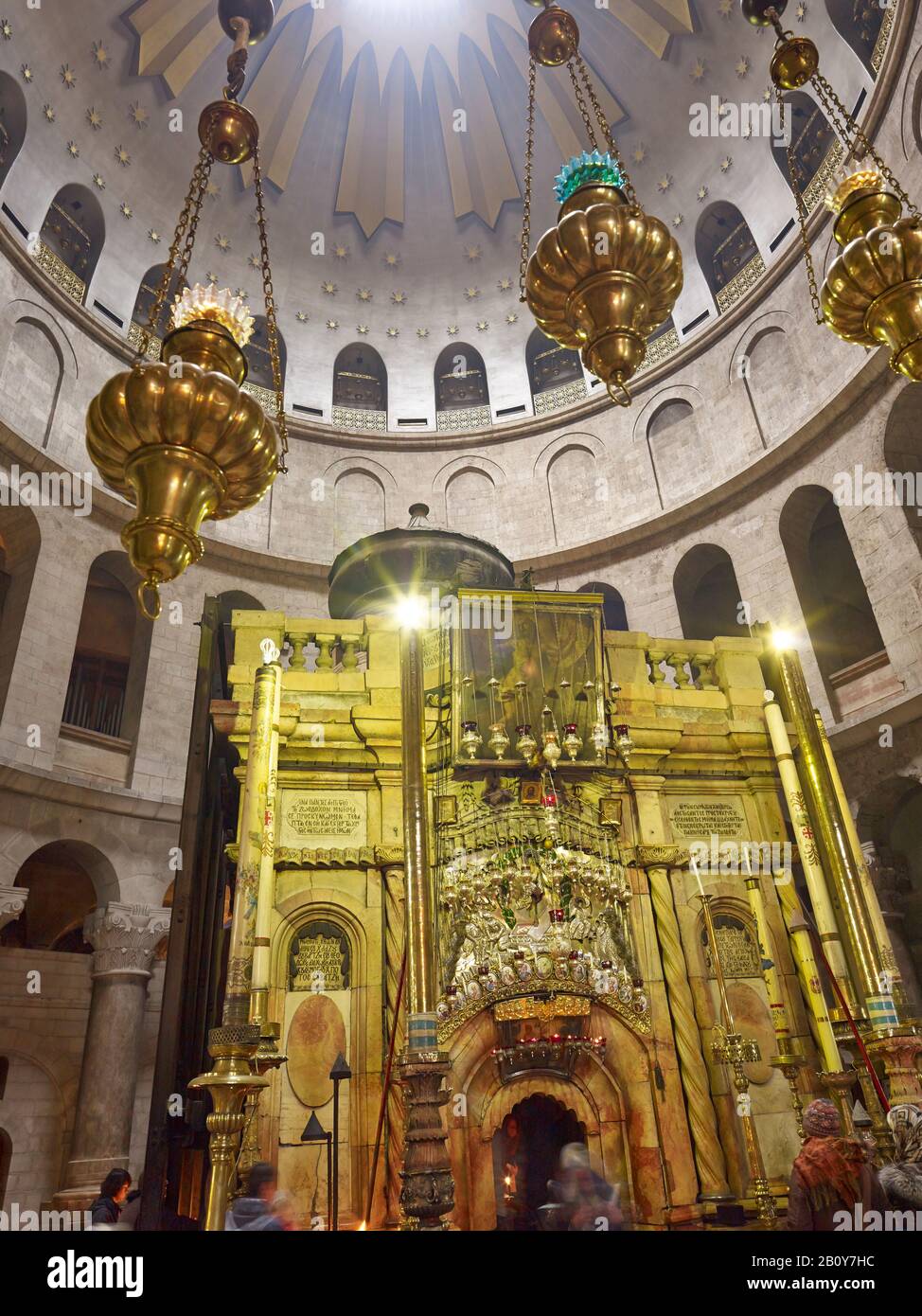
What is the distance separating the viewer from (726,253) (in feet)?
62.3

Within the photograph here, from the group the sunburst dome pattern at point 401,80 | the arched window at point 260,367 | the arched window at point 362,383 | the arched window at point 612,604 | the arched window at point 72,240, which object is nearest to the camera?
the arched window at point 72,240

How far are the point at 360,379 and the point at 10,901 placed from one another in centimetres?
1544

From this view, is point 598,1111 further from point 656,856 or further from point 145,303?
point 145,303

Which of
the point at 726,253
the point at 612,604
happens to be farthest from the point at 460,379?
the point at 612,604

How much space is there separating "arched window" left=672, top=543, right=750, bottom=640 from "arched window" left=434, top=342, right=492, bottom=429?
6811 mm

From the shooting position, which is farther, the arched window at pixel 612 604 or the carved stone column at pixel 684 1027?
the arched window at pixel 612 604

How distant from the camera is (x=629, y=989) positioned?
7266mm

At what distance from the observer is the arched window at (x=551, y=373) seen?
21109mm

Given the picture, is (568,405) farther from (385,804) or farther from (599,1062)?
(599,1062)

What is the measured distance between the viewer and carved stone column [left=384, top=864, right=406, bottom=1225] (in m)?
6.37

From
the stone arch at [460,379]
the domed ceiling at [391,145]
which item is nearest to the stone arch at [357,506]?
the domed ceiling at [391,145]

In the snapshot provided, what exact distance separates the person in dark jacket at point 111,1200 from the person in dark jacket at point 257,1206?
3.78 feet

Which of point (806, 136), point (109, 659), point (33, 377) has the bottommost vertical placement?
point (109, 659)

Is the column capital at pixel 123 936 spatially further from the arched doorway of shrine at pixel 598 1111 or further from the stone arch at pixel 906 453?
the stone arch at pixel 906 453
